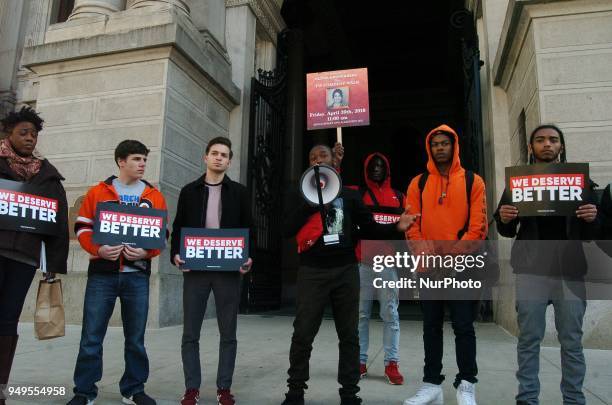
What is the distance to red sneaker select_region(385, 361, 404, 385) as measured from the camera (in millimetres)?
4305

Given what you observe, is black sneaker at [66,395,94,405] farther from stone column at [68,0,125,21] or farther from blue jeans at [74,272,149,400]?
stone column at [68,0,125,21]

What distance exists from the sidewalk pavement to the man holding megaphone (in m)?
0.40

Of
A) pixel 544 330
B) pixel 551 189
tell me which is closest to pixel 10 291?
pixel 544 330

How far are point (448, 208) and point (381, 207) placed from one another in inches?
46.4

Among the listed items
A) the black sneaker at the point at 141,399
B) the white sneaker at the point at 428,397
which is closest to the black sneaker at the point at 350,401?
the white sneaker at the point at 428,397

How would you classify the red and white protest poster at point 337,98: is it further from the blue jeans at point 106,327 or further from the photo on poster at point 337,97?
the blue jeans at point 106,327

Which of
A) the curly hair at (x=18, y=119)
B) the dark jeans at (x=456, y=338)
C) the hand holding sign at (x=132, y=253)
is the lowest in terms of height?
the dark jeans at (x=456, y=338)

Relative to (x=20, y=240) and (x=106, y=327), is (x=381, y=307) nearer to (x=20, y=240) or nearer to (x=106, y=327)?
(x=106, y=327)

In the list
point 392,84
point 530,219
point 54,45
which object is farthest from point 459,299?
point 392,84

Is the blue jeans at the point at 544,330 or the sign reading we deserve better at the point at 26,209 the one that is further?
the sign reading we deserve better at the point at 26,209

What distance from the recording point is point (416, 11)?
58.0 feet

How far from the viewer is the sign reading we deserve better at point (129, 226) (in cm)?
354

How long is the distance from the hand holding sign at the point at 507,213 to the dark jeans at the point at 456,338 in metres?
0.65

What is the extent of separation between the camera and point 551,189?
3.31 m
